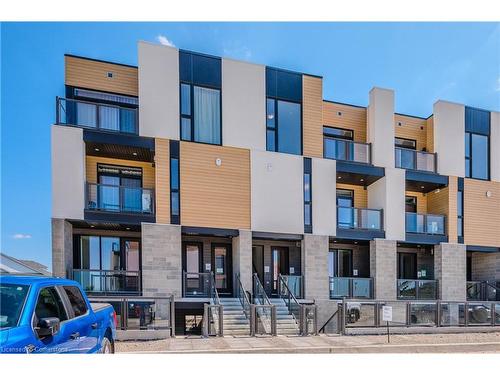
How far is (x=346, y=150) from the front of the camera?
15.3 m

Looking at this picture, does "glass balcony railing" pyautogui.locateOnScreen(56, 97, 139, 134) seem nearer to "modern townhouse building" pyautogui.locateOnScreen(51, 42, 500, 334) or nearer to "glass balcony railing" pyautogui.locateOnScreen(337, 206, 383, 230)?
"modern townhouse building" pyautogui.locateOnScreen(51, 42, 500, 334)

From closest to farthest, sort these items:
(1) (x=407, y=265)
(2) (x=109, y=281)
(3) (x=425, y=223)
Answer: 1. (2) (x=109, y=281)
2. (3) (x=425, y=223)
3. (1) (x=407, y=265)

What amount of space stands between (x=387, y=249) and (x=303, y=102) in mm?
7556

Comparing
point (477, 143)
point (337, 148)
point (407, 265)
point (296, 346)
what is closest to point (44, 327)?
point (296, 346)

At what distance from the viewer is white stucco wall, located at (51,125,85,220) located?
1158 cm

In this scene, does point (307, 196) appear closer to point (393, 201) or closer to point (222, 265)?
point (393, 201)

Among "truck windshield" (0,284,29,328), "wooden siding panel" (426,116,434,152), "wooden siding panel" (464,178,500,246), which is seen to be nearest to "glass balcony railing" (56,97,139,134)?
"truck windshield" (0,284,29,328)

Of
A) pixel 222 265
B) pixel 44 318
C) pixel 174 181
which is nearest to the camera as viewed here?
pixel 44 318

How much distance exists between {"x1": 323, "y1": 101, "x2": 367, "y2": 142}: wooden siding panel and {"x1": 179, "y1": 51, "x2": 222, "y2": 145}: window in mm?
5716

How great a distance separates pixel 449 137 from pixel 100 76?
644 inches

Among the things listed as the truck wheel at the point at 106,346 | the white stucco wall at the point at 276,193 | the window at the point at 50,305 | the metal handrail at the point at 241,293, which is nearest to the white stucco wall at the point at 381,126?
the white stucco wall at the point at 276,193

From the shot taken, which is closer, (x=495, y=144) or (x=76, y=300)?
(x=76, y=300)

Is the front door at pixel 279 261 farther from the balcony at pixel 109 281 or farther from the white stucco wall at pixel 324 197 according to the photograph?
the balcony at pixel 109 281

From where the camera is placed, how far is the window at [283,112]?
567 inches
